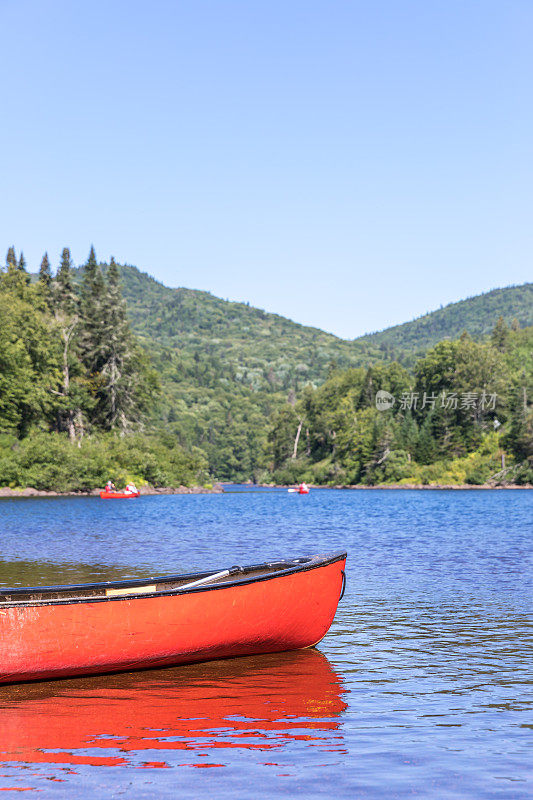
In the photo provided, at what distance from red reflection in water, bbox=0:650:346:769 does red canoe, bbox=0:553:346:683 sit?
30 centimetres

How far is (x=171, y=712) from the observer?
983cm

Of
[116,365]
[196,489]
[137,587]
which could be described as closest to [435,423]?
[196,489]

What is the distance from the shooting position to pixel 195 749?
330 inches

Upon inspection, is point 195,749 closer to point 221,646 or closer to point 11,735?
point 11,735

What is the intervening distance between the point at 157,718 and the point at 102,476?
242 feet

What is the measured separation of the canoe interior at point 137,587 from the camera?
11.6m

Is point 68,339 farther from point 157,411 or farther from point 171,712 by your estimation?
point 171,712

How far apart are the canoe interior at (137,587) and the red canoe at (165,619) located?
0.05 ft

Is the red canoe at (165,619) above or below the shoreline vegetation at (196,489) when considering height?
above

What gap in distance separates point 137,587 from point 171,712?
12.1 feet

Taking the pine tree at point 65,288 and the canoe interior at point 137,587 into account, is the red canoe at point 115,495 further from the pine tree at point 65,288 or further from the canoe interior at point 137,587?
the canoe interior at point 137,587

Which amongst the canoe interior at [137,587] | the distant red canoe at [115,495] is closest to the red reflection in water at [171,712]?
the canoe interior at [137,587]

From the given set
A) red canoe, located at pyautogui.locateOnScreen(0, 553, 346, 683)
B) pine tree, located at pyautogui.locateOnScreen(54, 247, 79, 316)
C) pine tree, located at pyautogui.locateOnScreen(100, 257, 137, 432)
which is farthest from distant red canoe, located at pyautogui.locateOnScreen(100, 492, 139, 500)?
red canoe, located at pyautogui.locateOnScreen(0, 553, 346, 683)

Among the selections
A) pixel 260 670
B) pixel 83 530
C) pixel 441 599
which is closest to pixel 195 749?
pixel 260 670
